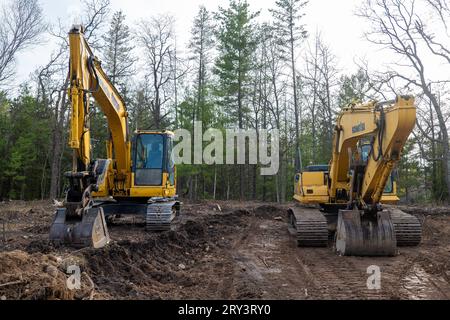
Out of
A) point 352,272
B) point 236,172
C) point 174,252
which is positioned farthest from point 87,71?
point 236,172

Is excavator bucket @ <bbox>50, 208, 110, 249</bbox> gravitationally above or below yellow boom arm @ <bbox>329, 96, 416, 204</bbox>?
below

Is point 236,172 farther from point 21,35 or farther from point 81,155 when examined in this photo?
point 81,155

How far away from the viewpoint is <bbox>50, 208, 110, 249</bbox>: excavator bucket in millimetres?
7357

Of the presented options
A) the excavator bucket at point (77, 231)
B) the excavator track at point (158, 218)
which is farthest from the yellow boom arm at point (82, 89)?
the excavator track at point (158, 218)

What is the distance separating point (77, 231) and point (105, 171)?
10.5 feet

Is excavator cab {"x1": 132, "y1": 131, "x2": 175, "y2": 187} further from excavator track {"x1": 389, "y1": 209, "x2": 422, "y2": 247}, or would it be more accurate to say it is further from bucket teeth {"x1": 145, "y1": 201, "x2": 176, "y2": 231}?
excavator track {"x1": 389, "y1": 209, "x2": 422, "y2": 247}

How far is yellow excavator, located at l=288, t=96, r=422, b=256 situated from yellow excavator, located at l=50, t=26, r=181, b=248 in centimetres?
368

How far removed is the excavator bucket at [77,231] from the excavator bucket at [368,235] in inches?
180

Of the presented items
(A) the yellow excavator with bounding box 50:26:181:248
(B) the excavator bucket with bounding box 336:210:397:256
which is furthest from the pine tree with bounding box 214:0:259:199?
(B) the excavator bucket with bounding box 336:210:397:256

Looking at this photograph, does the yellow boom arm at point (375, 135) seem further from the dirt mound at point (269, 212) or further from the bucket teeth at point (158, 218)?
the dirt mound at point (269, 212)

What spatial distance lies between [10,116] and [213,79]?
63.1 ft

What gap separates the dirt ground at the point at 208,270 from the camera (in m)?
5.17

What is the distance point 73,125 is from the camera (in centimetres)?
746
